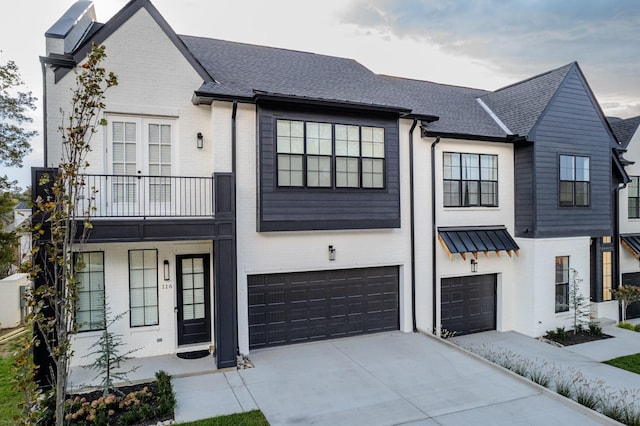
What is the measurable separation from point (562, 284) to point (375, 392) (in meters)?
8.96

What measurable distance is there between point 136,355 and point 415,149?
940 centimetres

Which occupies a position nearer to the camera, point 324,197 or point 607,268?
point 324,197

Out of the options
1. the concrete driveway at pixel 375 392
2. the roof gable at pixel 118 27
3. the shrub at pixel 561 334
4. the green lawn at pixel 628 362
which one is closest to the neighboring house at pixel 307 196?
the roof gable at pixel 118 27

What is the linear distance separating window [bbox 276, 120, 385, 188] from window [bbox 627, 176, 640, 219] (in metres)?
12.1

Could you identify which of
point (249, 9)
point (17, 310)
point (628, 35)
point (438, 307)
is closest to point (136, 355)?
point (17, 310)

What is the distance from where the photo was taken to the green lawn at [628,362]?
9406 millimetres

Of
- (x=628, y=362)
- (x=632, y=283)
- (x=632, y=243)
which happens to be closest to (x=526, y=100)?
(x=632, y=243)

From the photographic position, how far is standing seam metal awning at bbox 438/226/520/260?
11.4 m

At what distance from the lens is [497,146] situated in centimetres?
1252

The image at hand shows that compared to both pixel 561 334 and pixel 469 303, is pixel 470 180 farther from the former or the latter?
pixel 561 334

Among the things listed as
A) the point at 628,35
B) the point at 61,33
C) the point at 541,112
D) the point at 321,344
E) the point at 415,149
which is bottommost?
the point at 321,344

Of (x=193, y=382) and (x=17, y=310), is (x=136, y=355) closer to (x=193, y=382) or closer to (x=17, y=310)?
(x=193, y=382)

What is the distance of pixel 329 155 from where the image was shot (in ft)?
33.1

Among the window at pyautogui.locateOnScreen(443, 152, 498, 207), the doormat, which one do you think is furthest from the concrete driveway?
the window at pyautogui.locateOnScreen(443, 152, 498, 207)
